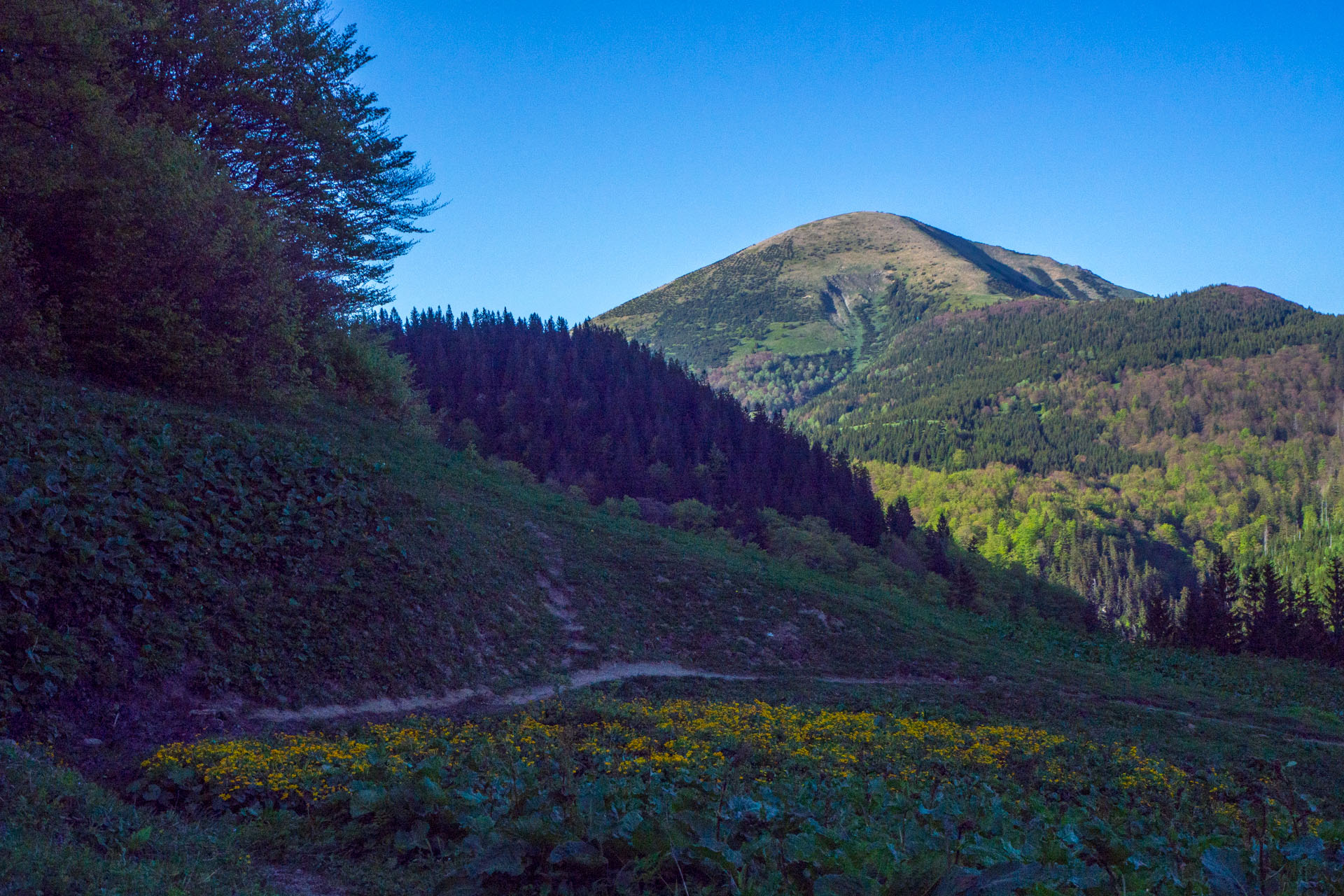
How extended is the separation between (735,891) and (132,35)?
28372 millimetres

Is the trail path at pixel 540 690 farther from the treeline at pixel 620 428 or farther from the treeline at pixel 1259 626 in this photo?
the treeline at pixel 620 428

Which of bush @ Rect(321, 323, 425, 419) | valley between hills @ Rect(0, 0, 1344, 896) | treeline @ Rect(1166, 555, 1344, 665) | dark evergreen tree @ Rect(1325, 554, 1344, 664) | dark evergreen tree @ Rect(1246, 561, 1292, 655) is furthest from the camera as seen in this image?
dark evergreen tree @ Rect(1246, 561, 1292, 655)

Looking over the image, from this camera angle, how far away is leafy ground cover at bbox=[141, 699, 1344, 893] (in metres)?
3.79

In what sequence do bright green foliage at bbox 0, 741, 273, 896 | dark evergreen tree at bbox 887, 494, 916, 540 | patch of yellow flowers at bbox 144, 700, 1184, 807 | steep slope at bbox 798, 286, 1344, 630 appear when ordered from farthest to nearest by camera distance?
steep slope at bbox 798, 286, 1344, 630, dark evergreen tree at bbox 887, 494, 916, 540, patch of yellow flowers at bbox 144, 700, 1184, 807, bright green foliage at bbox 0, 741, 273, 896

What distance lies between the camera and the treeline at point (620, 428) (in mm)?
62844

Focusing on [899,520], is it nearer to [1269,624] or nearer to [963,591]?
[963,591]

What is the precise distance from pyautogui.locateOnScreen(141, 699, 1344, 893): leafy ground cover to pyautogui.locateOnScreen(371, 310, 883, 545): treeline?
44.8m

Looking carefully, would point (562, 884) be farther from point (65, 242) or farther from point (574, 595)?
point (65, 242)

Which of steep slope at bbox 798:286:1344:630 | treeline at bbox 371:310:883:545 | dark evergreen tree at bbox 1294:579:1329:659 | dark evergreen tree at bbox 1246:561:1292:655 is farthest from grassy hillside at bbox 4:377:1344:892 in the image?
steep slope at bbox 798:286:1344:630

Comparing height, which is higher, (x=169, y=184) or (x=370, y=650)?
(x=169, y=184)

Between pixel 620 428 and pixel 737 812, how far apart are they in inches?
2649

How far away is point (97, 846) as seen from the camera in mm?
5184

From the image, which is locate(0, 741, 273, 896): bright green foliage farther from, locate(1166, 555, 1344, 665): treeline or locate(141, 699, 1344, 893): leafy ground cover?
locate(1166, 555, 1344, 665): treeline

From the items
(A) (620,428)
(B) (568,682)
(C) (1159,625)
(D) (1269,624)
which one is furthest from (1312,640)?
(A) (620,428)
